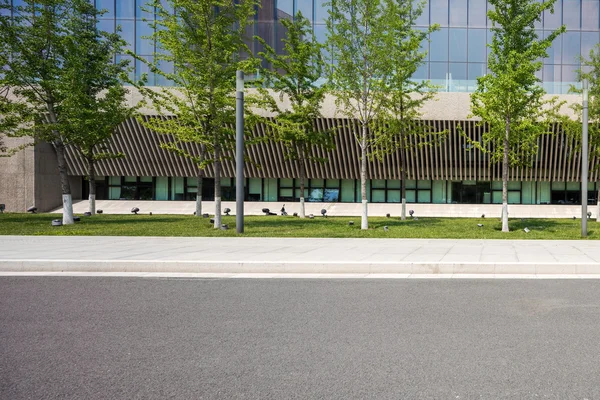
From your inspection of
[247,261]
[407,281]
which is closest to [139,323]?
[247,261]

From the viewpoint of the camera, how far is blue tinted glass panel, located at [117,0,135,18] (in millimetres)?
38312

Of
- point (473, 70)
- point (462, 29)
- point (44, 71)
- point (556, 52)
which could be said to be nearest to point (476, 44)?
point (462, 29)

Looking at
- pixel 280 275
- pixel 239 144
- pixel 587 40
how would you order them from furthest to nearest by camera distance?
pixel 587 40, pixel 239 144, pixel 280 275

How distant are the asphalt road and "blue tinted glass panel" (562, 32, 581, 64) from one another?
37.5 m

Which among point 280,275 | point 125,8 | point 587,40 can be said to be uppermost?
point 125,8

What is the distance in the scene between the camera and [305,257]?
962cm

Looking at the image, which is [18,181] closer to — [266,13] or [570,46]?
[266,13]

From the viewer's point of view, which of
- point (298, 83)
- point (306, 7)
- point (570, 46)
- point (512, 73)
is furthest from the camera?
point (570, 46)

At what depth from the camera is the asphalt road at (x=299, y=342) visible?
3416mm

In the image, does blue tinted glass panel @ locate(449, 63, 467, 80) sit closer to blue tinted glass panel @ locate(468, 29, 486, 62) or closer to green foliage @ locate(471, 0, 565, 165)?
blue tinted glass panel @ locate(468, 29, 486, 62)

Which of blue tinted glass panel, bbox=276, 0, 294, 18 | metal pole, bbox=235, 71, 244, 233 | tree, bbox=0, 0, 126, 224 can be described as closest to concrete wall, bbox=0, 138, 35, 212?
tree, bbox=0, 0, 126, 224

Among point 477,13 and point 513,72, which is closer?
point 513,72

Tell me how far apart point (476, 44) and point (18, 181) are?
36.6 m

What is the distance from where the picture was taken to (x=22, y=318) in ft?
17.2
